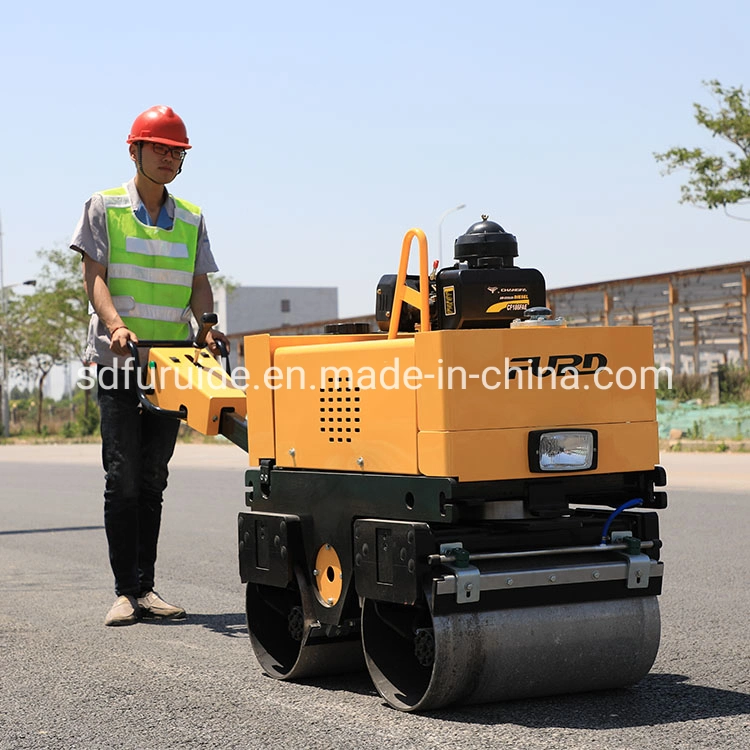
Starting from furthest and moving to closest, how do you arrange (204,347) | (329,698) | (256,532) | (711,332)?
(711,332), (204,347), (256,532), (329,698)

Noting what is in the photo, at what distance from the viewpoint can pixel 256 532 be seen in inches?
205

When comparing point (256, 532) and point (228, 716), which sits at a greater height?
point (256, 532)

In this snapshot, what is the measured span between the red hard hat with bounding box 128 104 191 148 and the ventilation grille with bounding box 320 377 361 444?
2.19 meters

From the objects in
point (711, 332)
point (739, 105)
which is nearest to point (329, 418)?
point (739, 105)

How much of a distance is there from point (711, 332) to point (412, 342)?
120ft

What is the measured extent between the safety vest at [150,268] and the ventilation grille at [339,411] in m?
2.09

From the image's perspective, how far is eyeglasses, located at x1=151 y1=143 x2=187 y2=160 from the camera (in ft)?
21.5

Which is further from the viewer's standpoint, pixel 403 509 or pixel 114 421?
pixel 114 421

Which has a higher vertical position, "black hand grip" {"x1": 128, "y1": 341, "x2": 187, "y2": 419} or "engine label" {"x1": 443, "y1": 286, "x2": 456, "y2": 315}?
"engine label" {"x1": 443, "y1": 286, "x2": 456, "y2": 315}

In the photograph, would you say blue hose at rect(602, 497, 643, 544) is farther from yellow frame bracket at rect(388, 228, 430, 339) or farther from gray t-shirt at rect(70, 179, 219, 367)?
gray t-shirt at rect(70, 179, 219, 367)

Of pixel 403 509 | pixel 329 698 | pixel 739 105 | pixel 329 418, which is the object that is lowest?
pixel 329 698

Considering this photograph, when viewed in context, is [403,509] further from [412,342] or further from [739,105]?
[739,105]

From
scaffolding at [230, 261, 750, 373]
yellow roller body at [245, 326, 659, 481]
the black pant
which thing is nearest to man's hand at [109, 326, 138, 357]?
the black pant

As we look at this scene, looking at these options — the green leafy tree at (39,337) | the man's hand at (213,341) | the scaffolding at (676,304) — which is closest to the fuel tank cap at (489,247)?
the man's hand at (213,341)
